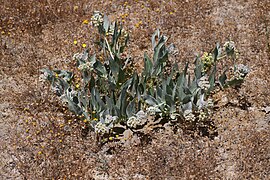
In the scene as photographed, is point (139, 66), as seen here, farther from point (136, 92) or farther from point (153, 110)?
point (153, 110)

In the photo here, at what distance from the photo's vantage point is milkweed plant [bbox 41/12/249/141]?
564 cm

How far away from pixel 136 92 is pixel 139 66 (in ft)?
3.91

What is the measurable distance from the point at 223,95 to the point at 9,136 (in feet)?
10.5

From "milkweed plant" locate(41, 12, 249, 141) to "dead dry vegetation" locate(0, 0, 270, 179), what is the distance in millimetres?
287

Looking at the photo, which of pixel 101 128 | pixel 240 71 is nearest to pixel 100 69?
pixel 101 128

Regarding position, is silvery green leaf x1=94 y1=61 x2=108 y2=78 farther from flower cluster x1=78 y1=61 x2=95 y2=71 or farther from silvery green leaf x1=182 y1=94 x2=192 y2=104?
silvery green leaf x1=182 y1=94 x2=192 y2=104

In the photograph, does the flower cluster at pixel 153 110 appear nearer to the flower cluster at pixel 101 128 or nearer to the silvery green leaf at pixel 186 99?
the silvery green leaf at pixel 186 99

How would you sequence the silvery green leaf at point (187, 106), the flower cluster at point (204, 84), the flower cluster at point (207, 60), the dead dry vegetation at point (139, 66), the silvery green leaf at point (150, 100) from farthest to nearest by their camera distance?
the flower cluster at point (207, 60) → the silvery green leaf at point (150, 100) → the silvery green leaf at point (187, 106) → the flower cluster at point (204, 84) → the dead dry vegetation at point (139, 66)

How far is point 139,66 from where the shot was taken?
709 centimetres

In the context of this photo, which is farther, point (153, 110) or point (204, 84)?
point (153, 110)

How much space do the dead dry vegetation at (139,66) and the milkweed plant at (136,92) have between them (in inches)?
11.3

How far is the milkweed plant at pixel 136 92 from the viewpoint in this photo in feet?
18.5

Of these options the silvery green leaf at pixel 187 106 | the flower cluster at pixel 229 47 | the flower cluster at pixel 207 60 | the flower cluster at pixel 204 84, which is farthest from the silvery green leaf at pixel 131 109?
the flower cluster at pixel 229 47

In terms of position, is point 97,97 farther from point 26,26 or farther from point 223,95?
point 26,26
